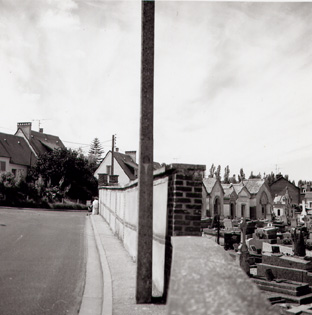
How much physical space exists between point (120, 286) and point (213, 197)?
43172 millimetres

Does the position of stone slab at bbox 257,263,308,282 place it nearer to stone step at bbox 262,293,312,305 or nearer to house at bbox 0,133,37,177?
stone step at bbox 262,293,312,305

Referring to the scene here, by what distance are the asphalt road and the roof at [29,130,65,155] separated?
41764mm

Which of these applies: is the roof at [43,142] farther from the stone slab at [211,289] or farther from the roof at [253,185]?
the stone slab at [211,289]

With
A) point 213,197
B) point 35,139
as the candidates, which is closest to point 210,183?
point 213,197

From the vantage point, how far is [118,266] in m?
7.68

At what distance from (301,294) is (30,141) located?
48429 millimetres

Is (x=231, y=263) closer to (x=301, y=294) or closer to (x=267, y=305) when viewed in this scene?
(x=267, y=305)

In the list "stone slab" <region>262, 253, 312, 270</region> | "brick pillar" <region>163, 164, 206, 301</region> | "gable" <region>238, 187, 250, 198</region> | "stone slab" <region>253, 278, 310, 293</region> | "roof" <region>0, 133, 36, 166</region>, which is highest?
"roof" <region>0, 133, 36, 166</region>

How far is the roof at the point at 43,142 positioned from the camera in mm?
52256

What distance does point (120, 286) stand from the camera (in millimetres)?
5996

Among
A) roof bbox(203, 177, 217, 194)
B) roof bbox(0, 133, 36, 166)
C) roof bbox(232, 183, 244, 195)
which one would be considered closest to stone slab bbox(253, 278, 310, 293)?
roof bbox(203, 177, 217, 194)

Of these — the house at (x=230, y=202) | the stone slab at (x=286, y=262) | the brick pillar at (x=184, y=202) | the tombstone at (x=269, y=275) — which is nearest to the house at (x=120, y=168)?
the house at (x=230, y=202)

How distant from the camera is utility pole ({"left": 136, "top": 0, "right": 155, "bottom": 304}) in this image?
514 centimetres

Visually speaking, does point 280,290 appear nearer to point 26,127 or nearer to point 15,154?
point 15,154
